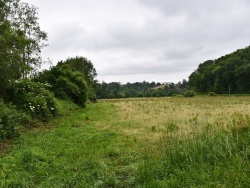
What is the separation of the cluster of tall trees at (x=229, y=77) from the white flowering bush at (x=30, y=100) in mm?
55833

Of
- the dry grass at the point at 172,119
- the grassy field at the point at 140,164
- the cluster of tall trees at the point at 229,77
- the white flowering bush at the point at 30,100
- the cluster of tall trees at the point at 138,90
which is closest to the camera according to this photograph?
the grassy field at the point at 140,164

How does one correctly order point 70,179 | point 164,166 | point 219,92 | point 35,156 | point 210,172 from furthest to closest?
point 219,92 < point 35,156 < point 164,166 < point 70,179 < point 210,172

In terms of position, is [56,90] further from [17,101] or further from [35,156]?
[35,156]

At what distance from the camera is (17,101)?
1062 cm

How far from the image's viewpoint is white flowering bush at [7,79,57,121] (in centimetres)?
1042

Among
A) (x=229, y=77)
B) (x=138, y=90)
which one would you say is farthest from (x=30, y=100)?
(x=138, y=90)

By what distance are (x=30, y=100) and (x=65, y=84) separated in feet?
27.3

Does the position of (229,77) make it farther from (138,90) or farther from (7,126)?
(7,126)

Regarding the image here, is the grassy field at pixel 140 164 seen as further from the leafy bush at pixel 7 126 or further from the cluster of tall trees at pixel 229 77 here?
the cluster of tall trees at pixel 229 77

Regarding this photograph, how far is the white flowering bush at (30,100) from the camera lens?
1042cm

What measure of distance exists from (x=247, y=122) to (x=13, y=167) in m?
5.41

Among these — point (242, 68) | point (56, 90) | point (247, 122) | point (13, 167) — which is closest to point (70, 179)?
point (13, 167)

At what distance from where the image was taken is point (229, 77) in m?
62.6

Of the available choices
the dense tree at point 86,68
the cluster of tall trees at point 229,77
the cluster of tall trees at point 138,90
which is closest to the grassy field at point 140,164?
the dense tree at point 86,68
